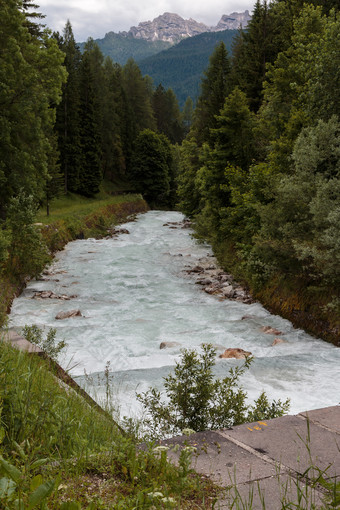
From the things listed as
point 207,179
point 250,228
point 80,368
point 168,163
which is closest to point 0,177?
point 207,179

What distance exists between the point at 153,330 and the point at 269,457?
10387 millimetres

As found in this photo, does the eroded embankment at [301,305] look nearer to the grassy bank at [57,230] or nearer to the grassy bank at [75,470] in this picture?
the grassy bank at [57,230]

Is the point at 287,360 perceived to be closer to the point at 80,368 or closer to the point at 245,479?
the point at 80,368

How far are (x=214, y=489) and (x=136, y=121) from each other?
84.5m

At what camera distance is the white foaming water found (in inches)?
384

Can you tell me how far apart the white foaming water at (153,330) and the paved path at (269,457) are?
90.7 inches

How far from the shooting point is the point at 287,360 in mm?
11539

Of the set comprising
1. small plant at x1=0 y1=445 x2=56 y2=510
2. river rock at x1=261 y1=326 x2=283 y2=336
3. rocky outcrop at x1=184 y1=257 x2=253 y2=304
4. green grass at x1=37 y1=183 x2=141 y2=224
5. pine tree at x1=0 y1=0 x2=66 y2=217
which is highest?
pine tree at x1=0 y1=0 x2=66 y2=217

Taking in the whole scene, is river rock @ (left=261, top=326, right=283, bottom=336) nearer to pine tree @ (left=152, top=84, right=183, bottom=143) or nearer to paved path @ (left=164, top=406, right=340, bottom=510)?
paved path @ (left=164, top=406, right=340, bottom=510)

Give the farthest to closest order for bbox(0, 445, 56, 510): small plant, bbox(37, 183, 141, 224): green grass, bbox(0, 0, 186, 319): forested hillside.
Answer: bbox(37, 183, 141, 224): green grass
bbox(0, 0, 186, 319): forested hillside
bbox(0, 445, 56, 510): small plant

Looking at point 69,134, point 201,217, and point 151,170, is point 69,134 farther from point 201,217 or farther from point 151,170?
point 201,217

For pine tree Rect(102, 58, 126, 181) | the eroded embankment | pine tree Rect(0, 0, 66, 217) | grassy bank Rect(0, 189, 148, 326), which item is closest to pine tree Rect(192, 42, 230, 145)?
pine tree Rect(0, 0, 66, 217)

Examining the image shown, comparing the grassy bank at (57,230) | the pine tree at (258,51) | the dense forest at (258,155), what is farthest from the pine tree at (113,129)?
the pine tree at (258,51)

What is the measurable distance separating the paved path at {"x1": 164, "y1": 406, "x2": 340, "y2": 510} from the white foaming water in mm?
2304
